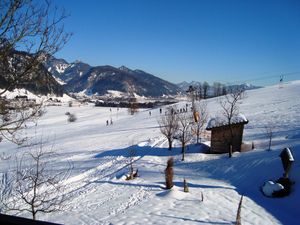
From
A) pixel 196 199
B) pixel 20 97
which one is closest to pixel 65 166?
pixel 196 199

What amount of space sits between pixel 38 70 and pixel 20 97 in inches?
35.0

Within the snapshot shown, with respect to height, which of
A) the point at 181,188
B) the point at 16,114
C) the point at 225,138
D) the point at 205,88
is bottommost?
the point at 181,188

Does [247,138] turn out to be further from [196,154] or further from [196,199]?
[196,199]

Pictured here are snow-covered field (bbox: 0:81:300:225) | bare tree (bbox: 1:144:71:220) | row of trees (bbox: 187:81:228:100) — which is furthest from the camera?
row of trees (bbox: 187:81:228:100)

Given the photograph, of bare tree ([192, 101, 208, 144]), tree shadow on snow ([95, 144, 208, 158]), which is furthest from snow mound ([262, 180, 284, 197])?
bare tree ([192, 101, 208, 144])

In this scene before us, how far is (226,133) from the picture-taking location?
30.7 meters

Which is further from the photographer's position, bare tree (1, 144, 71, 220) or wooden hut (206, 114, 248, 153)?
wooden hut (206, 114, 248, 153)

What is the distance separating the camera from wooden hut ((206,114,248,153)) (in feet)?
99.1

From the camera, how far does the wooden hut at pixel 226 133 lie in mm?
30203

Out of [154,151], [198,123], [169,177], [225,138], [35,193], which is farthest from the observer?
[198,123]

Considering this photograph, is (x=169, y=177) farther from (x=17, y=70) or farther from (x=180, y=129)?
(x=180, y=129)

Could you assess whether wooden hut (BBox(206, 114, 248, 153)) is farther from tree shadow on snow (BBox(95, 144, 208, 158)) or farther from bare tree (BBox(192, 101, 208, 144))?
bare tree (BBox(192, 101, 208, 144))

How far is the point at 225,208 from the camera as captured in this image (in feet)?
58.9

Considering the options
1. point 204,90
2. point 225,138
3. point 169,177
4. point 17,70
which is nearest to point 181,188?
point 169,177
